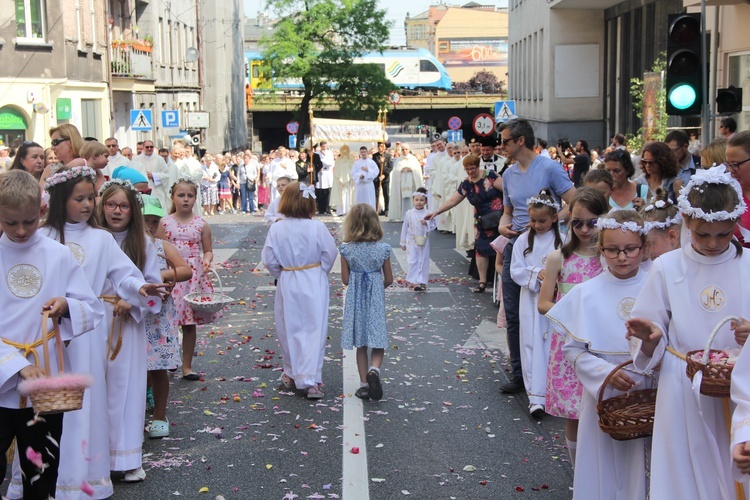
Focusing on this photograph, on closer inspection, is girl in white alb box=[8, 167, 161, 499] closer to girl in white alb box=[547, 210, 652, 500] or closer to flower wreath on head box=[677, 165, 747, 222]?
girl in white alb box=[547, 210, 652, 500]

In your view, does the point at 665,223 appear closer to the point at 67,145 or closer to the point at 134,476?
the point at 134,476

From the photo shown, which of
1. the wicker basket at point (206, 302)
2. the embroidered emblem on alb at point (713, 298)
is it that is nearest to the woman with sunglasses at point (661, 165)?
the wicker basket at point (206, 302)

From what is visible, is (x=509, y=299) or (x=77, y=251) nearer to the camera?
(x=77, y=251)

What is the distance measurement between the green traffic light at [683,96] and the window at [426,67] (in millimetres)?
73414

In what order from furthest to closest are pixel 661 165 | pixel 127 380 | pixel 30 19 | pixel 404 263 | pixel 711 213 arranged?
pixel 30 19 < pixel 404 263 < pixel 661 165 < pixel 127 380 < pixel 711 213

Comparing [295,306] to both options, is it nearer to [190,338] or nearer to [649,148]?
[190,338]

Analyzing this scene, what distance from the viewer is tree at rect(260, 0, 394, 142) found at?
187 feet

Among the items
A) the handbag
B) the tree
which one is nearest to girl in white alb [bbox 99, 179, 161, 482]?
the handbag

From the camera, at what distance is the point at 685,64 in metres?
10.3

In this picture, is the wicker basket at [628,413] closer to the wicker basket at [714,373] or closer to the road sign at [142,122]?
the wicker basket at [714,373]

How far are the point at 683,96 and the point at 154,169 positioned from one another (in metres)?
13.1

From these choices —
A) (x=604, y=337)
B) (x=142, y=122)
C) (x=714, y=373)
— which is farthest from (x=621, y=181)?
(x=142, y=122)

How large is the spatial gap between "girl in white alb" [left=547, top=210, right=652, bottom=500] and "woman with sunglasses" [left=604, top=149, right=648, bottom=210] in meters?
3.13

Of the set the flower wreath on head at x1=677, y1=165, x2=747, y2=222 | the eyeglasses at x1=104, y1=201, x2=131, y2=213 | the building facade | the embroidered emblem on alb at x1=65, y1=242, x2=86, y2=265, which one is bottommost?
the embroidered emblem on alb at x1=65, y1=242, x2=86, y2=265
